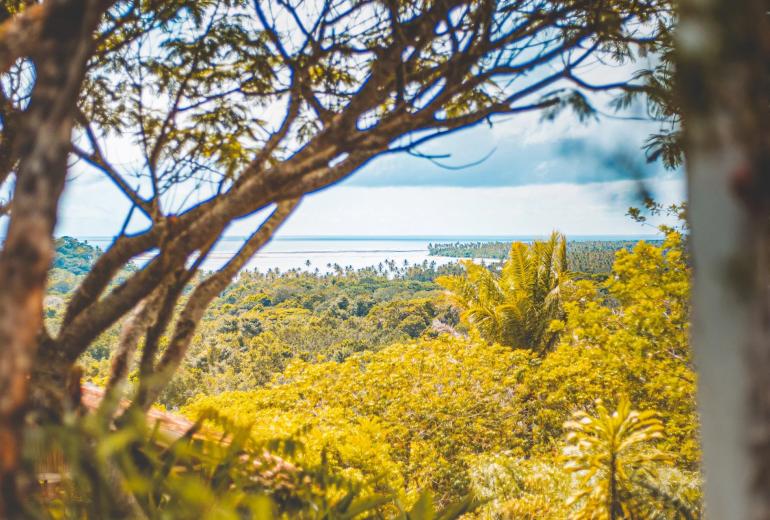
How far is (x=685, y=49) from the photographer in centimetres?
63

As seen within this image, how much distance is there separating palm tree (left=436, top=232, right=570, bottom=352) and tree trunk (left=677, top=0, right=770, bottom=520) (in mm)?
11135

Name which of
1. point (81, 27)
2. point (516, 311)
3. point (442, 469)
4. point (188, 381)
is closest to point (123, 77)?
point (81, 27)

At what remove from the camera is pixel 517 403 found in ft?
30.3

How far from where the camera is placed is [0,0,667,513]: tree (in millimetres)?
769

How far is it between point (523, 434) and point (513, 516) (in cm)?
425

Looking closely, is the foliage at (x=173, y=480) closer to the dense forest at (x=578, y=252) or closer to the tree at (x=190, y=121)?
the tree at (x=190, y=121)

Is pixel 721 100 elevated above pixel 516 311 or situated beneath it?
elevated above

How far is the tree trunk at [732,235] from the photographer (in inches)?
22.4

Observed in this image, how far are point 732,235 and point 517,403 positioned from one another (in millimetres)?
9403

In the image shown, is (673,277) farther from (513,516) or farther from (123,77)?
(123,77)

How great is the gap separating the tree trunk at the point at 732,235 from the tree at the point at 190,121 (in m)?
0.97

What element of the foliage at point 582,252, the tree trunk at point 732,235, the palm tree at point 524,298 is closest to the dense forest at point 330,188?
the tree trunk at point 732,235

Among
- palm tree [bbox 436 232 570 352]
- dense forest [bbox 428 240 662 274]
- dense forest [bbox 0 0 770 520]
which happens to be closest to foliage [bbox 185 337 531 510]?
dense forest [bbox 0 0 770 520]

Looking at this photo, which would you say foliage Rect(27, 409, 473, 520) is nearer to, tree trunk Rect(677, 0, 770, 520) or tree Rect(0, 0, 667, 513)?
tree Rect(0, 0, 667, 513)
